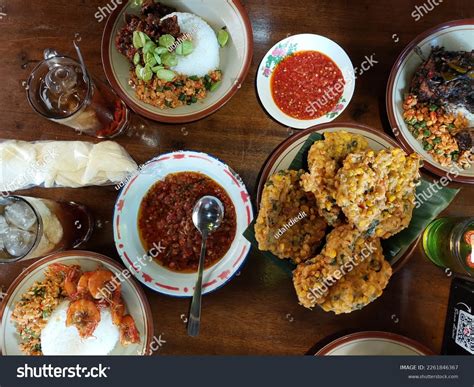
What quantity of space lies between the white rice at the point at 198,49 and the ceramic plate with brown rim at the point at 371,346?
1556 millimetres

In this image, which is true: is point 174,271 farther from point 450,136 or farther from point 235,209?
point 450,136

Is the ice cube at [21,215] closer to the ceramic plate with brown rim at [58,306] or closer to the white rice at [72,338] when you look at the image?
the ceramic plate with brown rim at [58,306]

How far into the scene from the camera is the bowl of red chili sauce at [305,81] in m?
2.12

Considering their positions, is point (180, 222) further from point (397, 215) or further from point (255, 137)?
point (397, 215)

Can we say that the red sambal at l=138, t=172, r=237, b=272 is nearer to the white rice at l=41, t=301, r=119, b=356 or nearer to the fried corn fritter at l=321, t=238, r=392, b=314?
the white rice at l=41, t=301, r=119, b=356

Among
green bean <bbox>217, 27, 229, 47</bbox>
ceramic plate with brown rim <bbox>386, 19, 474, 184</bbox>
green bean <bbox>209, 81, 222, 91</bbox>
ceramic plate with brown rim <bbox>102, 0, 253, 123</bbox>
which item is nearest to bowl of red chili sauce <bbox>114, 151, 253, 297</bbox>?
ceramic plate with brown rim <bbox>102, 0, 253, 123</bbox>

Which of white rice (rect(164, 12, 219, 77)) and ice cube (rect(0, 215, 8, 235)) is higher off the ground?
white rice (rect(164, 12, 219, 77))

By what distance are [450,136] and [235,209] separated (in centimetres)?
115

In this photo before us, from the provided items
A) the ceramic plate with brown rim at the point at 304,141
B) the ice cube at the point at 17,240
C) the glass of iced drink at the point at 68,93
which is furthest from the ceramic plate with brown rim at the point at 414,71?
the ice cube at the point at 17,240

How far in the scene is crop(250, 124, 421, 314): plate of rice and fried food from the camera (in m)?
1.51

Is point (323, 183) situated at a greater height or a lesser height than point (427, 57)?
lesser

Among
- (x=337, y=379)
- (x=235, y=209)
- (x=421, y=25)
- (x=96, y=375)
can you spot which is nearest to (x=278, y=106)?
(x=235, y=209)

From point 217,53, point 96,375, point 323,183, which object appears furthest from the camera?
point 217,53

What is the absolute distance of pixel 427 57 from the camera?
2.04 meters
